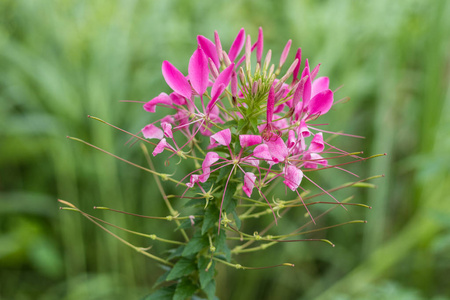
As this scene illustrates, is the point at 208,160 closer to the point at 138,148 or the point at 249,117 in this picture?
the point at 249,117

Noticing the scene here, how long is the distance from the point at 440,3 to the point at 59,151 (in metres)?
1.84

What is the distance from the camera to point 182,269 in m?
0.63

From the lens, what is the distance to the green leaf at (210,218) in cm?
61

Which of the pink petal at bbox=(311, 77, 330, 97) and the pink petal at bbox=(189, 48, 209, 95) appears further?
the pink petal at bbox=(311, 77, 330, 97)

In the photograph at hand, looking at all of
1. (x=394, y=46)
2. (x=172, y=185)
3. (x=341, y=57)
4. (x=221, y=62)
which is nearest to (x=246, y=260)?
(x=172, y=185)

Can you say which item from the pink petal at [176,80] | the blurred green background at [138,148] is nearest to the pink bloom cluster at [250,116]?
the pink petal at [176,80]

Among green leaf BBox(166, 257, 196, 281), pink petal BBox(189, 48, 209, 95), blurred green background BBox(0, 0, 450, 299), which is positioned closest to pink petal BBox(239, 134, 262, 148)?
pink petal BBox(189, 48, 209, 95)

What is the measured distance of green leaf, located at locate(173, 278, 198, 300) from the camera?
606 millimetres

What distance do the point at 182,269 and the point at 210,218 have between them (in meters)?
0.09

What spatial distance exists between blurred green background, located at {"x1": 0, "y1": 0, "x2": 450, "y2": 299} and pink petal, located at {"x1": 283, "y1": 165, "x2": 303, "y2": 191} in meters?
1.22

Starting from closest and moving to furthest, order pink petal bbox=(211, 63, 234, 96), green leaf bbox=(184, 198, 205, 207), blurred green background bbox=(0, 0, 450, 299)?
pink petal bbox=(211, 63, 234, 96)
green leaf bbox=(184, 198, 205, 207)
blurred green background bbox=(0, 0, 450, 299)

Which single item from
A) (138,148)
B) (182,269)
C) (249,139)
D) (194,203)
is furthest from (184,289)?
(138,148)

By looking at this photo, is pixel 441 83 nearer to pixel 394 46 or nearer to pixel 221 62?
pixel 394 46

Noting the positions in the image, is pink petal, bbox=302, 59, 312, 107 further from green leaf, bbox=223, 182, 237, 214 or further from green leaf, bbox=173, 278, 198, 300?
green leaf, bbox=173, 278, 198, 300
